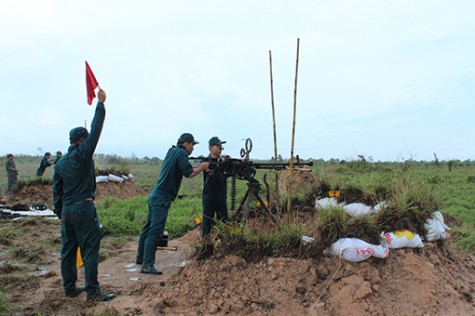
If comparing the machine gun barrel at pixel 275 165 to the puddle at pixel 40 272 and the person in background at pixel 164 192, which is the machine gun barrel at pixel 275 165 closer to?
the person in background at pixel 164 192

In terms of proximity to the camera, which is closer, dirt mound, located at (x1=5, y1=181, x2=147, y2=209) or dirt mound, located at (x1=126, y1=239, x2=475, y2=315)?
dirt mound, located at (x1=126, y1=239, x2=475, y2=315)

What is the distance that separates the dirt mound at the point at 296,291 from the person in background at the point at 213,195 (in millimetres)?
1294

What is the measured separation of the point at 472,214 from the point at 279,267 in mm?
8411

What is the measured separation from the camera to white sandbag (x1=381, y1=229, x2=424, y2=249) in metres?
5.08

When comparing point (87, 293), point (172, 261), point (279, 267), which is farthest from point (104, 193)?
point (279, 267)

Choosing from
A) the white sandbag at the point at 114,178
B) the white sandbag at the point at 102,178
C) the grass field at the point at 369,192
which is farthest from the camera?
the white sandbag at the point at 114,178

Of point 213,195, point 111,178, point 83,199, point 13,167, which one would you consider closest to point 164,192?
point 213,195

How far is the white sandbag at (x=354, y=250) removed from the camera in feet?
15.5

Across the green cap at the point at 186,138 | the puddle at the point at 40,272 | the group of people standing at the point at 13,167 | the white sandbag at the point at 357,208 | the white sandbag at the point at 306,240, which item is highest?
the green cap at the point at 186,138

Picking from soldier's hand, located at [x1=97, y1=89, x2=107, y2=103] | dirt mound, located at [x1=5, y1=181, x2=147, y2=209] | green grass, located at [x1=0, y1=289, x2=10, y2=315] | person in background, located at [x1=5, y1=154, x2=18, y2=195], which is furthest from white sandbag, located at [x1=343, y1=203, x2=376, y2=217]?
person in background, located at [x1=5, y1=154, x2=18, y2=195]

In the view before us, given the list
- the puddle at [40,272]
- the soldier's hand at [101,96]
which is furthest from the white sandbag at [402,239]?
the puddle at [40,272]

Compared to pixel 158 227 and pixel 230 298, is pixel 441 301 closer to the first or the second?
pixel 230 298

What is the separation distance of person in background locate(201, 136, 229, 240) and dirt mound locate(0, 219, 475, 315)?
129 cm

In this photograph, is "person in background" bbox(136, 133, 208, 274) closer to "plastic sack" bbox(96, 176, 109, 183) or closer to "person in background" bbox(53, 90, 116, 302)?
"person in background" bbox(53, 90, 116, 302)
